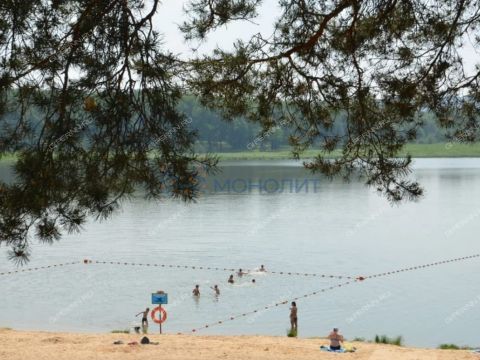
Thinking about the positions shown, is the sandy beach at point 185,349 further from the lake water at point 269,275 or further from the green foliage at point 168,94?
the green foliage at point 168,94

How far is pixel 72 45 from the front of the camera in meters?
9.49

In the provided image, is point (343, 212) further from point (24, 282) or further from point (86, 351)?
point (86, 351)

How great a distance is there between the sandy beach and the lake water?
3620 millimetres

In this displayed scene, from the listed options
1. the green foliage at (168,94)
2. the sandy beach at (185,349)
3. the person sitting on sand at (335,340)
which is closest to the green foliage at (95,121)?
the green foliage at (168,94)

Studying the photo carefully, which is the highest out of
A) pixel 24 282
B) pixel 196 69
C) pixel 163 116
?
pixel 196 69

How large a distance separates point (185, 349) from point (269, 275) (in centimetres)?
2068

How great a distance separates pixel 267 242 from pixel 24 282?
56.6 feet

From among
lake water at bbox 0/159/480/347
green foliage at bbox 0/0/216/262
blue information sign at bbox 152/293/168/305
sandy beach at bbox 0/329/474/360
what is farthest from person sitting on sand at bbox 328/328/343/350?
green foliage at bbox 0/0/216/262

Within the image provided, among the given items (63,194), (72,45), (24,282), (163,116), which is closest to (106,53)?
(72,45)

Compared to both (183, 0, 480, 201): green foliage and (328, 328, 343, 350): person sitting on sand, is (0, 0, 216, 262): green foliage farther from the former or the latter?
(328, 328, 343, 350): person sitting on sand

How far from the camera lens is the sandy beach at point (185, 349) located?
16.1 m

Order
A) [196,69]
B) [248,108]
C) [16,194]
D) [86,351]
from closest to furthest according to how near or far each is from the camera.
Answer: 1. [16,194]
2. [196,69]
3. [248,108]
4. [86,351]

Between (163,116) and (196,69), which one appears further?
(196,69)

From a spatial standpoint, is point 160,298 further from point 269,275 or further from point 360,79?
Result: point 269,275
